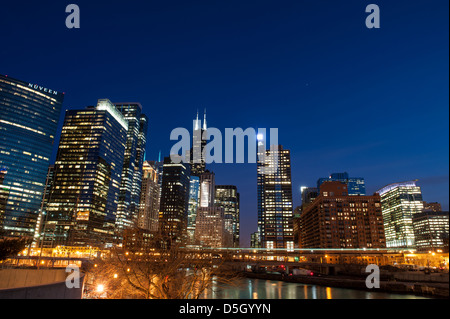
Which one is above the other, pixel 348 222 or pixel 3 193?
pixel 3 193

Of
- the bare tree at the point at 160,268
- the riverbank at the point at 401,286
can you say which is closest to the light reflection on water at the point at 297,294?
the riverbank at the point at 401,286

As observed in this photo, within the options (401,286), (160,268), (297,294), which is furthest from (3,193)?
(401,286)

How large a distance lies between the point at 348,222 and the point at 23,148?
8105 inches

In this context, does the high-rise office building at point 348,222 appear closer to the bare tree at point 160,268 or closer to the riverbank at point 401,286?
the riverbank at point 401,286

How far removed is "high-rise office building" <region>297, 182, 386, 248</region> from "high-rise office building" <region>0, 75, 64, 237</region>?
7121 inches

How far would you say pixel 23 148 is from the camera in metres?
176

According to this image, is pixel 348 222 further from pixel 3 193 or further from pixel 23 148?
pixel 3 193

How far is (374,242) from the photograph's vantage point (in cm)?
16950

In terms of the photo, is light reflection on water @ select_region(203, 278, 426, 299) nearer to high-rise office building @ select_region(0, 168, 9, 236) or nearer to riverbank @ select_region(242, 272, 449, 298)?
riverbank @ select_region(242, 272, 449, 298)
